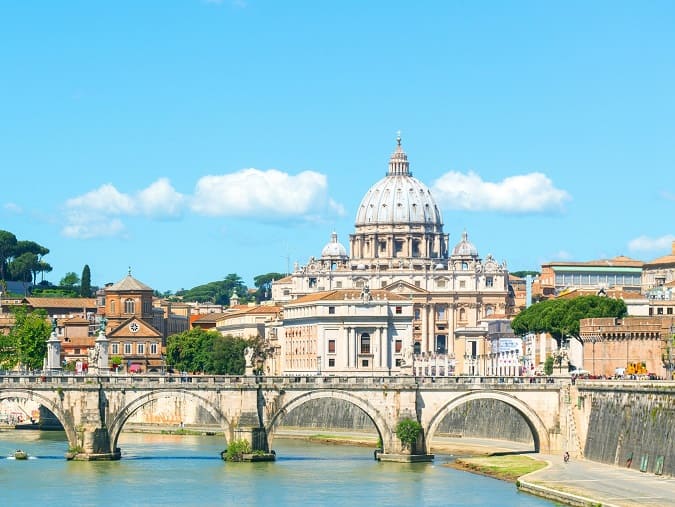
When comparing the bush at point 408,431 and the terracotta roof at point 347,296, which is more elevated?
the terracotta roof at point 347,296

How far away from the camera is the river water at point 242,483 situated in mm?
77125

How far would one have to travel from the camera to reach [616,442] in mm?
83188

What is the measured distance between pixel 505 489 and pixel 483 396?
37.6 feet

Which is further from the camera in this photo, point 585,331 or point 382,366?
point 382,366

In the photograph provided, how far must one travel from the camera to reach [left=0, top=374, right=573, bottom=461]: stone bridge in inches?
3551

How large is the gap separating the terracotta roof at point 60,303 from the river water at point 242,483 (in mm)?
93123

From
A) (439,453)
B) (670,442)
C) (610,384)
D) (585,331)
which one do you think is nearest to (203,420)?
(585,331)

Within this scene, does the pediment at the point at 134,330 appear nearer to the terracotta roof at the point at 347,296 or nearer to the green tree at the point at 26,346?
the terracotta roof at the point at 347,296

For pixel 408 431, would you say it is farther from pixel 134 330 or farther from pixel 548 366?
pixel 134 330

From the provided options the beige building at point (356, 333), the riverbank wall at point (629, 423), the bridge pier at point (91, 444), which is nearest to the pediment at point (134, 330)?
the beige building at point (356, 333)

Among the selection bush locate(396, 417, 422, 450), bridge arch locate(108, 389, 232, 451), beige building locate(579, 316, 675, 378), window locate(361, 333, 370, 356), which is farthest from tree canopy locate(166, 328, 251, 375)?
bush locate(396, 417, 422, 450)

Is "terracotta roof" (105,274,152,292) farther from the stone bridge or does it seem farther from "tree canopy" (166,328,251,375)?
the stone bridge

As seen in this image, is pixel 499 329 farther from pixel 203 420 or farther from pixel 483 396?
pixel 483 396

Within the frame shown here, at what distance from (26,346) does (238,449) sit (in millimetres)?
49444
